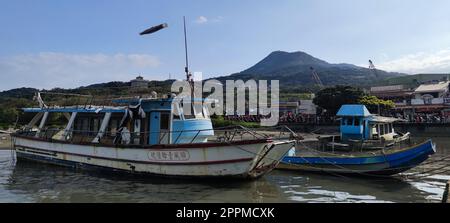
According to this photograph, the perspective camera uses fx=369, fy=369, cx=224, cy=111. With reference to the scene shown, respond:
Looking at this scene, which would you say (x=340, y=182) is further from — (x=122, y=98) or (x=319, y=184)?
(x=122, y=98)

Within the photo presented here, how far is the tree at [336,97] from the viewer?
54.0 m

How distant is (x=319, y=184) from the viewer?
1507 centimetres

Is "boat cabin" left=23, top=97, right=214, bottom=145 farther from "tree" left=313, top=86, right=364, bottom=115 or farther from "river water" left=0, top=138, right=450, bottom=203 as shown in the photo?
"tree" left=313, top=86, right=364, bottom=115

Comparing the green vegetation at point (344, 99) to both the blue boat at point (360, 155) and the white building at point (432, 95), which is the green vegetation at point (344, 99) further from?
the blue boat at point (360, 155)

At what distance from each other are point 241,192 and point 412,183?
7321 mm

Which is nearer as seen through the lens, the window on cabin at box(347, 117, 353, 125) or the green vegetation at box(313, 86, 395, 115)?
the window on cabin at box(347, 117, 353, 125)

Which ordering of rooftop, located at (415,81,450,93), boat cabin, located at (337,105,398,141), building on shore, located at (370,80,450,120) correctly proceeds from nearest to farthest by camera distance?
boat cabin, located at (337,105,398,141)
building on shore, located at (370,80,450,120)
rooftop, located at (415,81,450,93)

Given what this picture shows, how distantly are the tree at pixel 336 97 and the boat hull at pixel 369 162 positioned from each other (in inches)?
1468

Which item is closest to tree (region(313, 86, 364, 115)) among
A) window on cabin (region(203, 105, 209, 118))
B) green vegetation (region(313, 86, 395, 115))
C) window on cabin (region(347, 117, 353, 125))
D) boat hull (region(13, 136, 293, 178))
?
green vegetation (region(313, 86, 395, 115))

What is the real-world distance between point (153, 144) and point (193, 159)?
2311 millimetres

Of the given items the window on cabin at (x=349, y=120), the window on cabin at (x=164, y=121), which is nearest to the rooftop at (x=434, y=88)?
the window on cabin at (x=349, y=120)

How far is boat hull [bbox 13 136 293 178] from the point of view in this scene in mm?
13531

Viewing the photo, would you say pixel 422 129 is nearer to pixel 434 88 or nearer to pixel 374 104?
pixel 374 104

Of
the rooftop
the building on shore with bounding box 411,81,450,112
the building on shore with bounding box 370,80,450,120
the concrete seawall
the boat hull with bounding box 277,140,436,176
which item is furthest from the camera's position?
the rooftop
